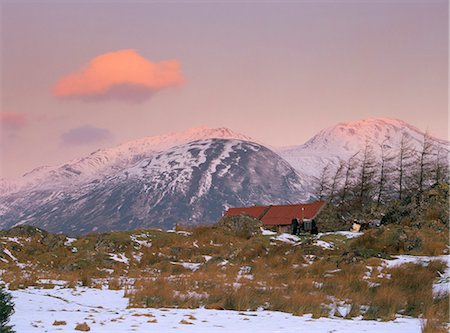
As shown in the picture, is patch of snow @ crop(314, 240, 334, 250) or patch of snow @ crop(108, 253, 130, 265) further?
patch of snow @ crop(314, 240, 334, 250)

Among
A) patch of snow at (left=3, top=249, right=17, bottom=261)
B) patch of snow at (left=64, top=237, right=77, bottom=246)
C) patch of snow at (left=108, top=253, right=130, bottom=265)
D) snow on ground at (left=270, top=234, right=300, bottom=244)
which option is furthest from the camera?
snow on ground at (left=270, top=234, right=300, bottom=244)


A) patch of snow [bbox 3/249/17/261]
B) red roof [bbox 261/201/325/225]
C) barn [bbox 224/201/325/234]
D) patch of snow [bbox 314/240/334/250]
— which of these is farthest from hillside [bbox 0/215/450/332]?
red roof [bbox 261/201/325/225]

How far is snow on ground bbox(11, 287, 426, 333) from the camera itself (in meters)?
12.6

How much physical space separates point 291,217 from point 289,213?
143 cm

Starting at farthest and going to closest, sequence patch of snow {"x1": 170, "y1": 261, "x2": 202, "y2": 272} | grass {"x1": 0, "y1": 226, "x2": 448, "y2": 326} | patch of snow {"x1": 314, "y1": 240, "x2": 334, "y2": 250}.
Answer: patch of snow {"x1": 314, "y1": 240, "x2": 334, "y2": 250}, patch of snow {"x1": 170, "y1": 261, "x2": 202, "y2": 272}, grass {"x1": 0, "y1": 226, "x2": 448, "y2": 326}

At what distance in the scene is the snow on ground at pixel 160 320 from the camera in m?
12.6

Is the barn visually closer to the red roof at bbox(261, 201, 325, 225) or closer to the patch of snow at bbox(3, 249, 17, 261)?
the red roof at bbox(261, 201, 325, 225)

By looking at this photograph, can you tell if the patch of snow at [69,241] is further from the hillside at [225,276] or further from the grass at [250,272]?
the grass at [250,272]

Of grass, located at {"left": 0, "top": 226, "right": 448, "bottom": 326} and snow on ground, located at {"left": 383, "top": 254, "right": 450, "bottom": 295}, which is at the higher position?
snow on ground, located at {"left": 383, "top": 254, "right": 450, "bottom": 295}

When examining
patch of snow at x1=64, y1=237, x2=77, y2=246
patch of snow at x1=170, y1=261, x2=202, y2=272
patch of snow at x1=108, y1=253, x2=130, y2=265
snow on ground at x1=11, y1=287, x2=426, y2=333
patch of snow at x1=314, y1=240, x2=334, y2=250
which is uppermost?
patch of snow at x1=314, y1=240, x2=334, y2=250

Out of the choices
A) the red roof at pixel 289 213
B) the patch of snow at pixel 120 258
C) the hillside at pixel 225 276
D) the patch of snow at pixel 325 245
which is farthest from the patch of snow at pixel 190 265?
the red roof at pixel 289 213

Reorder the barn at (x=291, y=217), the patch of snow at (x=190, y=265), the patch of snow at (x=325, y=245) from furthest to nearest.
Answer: the barn at (x=291, y=217), the patch of snow at (x=325, y=245), the patch of snow at (x=190, y=265)

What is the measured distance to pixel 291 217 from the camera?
66.2m

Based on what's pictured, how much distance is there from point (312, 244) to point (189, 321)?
21177mm
